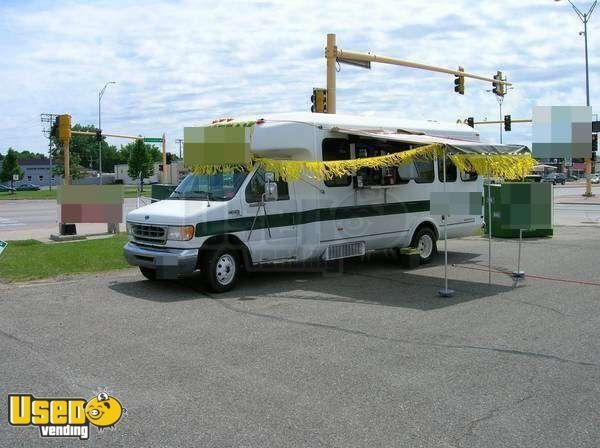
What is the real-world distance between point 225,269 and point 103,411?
4.99 metres

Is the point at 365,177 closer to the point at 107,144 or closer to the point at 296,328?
the point at 296,328

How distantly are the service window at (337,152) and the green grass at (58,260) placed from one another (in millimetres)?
4575

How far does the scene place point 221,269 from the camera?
9703 millimetres

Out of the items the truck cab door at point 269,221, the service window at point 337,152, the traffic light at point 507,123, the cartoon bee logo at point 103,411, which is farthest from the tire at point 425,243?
the traffic light at point 507,123

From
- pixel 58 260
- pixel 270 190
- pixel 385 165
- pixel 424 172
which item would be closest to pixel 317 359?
pixel 270 190

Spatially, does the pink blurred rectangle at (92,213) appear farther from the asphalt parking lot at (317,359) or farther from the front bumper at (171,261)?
the front bumper at (171,261)

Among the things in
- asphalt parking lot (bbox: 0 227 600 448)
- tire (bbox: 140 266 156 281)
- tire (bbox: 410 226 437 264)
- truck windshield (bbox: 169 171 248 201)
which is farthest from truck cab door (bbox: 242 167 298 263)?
tire (bbox: 410 226 437 264)

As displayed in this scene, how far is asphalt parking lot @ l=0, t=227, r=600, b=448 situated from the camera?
14.8 feet

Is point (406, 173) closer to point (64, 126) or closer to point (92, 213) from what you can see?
point (92, 213)

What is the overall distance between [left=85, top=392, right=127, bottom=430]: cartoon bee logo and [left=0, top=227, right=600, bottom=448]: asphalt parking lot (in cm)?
9

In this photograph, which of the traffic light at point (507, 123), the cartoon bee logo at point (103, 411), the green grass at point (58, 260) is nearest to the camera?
the cartoon bee logo at point (103, 411)

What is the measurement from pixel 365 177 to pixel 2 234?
15409mm

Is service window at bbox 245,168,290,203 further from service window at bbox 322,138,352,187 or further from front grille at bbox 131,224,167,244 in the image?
front grille at bbox 131,224,167,244

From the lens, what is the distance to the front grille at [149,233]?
9.53 m
